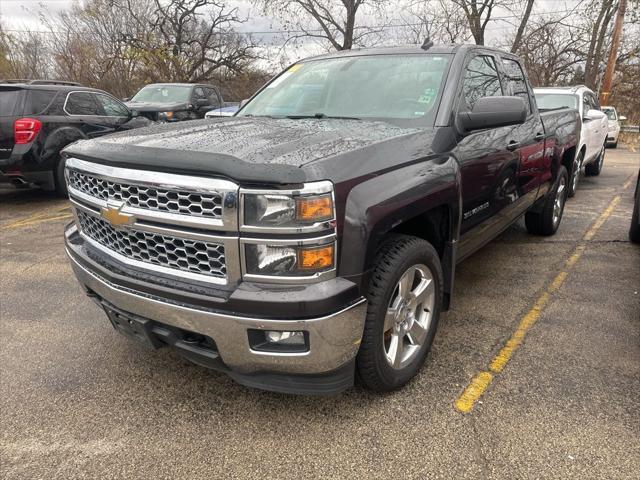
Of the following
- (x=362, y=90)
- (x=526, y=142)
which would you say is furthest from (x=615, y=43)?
(x=362, y=90)

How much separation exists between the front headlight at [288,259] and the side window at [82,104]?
6.89 meters

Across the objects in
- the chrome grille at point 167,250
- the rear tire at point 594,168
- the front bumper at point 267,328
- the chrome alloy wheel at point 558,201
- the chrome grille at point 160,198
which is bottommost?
the rear tire at point 594,168

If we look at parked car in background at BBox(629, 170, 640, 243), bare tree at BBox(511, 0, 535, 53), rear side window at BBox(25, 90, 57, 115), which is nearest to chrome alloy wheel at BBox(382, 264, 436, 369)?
parked car in background at BBox(629, 170, 640, 243)

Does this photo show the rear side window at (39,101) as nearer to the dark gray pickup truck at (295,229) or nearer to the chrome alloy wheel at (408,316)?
the dark gray pickup truck at (295,229)

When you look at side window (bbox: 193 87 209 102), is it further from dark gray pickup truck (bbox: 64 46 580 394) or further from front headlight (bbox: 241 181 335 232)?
front headlight (bbox: 241 181 335 232)

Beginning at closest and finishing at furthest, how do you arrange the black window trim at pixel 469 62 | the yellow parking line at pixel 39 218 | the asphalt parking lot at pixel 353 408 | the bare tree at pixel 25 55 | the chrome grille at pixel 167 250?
the chrome grille at pixel 167 250, the asphalt parking lot at pixel 353 408, the black window trim at pixel 469 62, the yellow parking line at pixel 39 218, the bare tree at pixel 25 55

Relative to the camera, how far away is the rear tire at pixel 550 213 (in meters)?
5.34

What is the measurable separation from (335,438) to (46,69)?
31060mm

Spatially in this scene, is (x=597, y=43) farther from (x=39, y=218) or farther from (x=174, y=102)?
(x=39, y=218)

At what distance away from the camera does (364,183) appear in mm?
2125

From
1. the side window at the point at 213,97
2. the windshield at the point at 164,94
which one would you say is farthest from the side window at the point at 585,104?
the windshield at the point at 164,94

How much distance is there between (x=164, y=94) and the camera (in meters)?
12.7

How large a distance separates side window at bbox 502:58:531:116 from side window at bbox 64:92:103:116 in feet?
21.1

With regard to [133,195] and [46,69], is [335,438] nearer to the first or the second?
[133,195]
